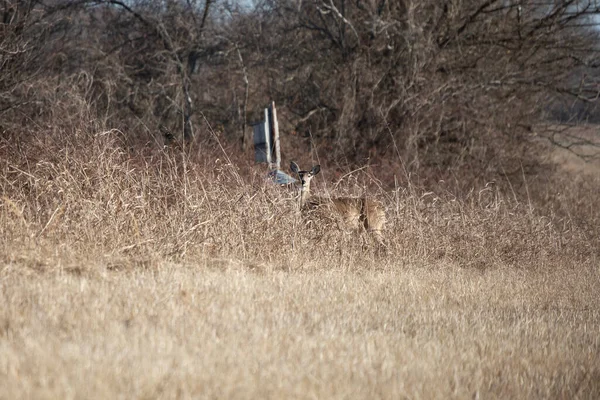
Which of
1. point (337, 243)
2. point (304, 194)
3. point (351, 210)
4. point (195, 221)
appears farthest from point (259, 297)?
point (304, 194)

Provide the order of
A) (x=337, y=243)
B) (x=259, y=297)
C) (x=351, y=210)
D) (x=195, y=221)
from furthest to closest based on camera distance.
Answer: (x=351, y=210) → (x=337, y=243) → (x=195, y=221) → (x=259, y=297)

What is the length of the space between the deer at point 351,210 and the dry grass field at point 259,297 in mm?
197

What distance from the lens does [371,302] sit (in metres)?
7.35

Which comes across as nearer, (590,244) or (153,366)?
(153,366)

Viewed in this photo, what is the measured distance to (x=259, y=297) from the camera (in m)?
6.86

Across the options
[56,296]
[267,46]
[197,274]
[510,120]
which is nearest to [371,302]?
[197,274]

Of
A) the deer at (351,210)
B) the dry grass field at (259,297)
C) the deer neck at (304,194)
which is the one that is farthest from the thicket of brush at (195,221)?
the deer neck at (304,194)

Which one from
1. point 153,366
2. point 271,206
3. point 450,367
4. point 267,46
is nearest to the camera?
point 153,366

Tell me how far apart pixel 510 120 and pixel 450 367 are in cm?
1793

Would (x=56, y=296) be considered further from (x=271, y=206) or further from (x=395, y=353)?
(x=271, y=206)

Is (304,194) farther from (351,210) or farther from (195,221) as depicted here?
(195,221)

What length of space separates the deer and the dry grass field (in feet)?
0.65

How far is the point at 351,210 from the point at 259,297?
14.5 ft

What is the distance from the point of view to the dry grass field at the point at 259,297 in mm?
4797
